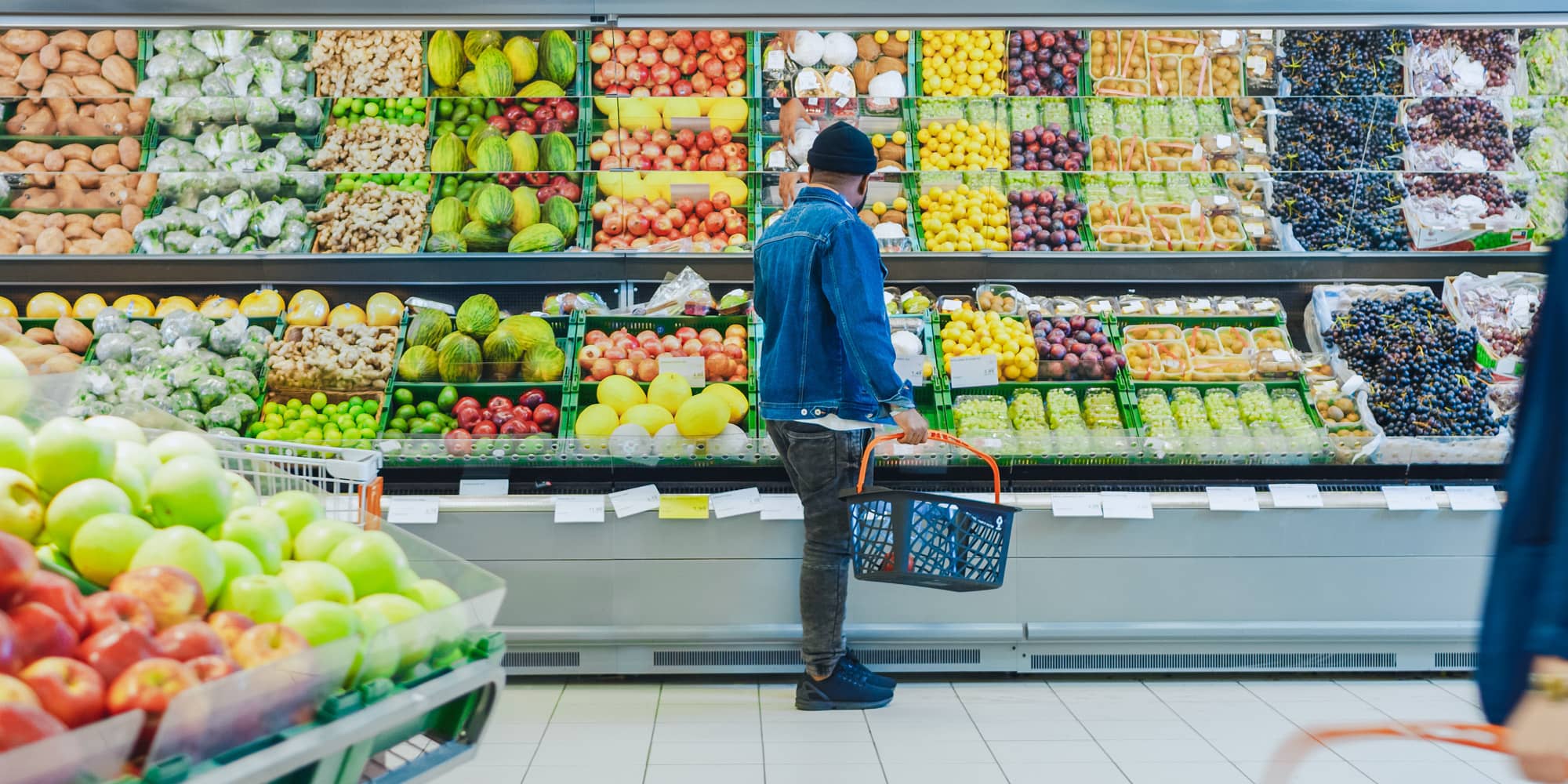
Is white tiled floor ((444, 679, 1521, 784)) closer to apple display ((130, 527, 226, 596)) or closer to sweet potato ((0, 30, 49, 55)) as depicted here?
apple display ((130, 527, 226, 596))

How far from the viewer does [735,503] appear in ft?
12.8

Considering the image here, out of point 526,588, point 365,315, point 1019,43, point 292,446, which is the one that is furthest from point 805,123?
point 292,446

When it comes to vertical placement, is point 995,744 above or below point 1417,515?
below

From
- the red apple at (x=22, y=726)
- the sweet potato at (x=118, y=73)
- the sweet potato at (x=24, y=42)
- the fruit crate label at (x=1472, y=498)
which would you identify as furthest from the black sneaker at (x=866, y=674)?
the sweet potato at (x=24, y=42)

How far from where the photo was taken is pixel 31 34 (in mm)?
4918

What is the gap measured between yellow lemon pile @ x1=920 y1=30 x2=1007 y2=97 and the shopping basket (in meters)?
2.42

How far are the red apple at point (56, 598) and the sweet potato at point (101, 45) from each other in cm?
448

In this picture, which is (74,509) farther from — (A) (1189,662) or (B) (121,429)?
(A) (1189,662)

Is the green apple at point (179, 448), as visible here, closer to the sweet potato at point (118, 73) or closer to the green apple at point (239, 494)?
the green apple at point (239, 494)

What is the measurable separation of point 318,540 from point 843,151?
2.27 m

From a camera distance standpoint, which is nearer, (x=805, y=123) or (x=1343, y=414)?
(x=1343, y=414)

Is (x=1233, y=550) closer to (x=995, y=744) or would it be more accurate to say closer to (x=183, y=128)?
(x=995, y=744)

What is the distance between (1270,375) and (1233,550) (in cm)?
82

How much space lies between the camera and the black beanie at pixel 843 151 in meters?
3.54
